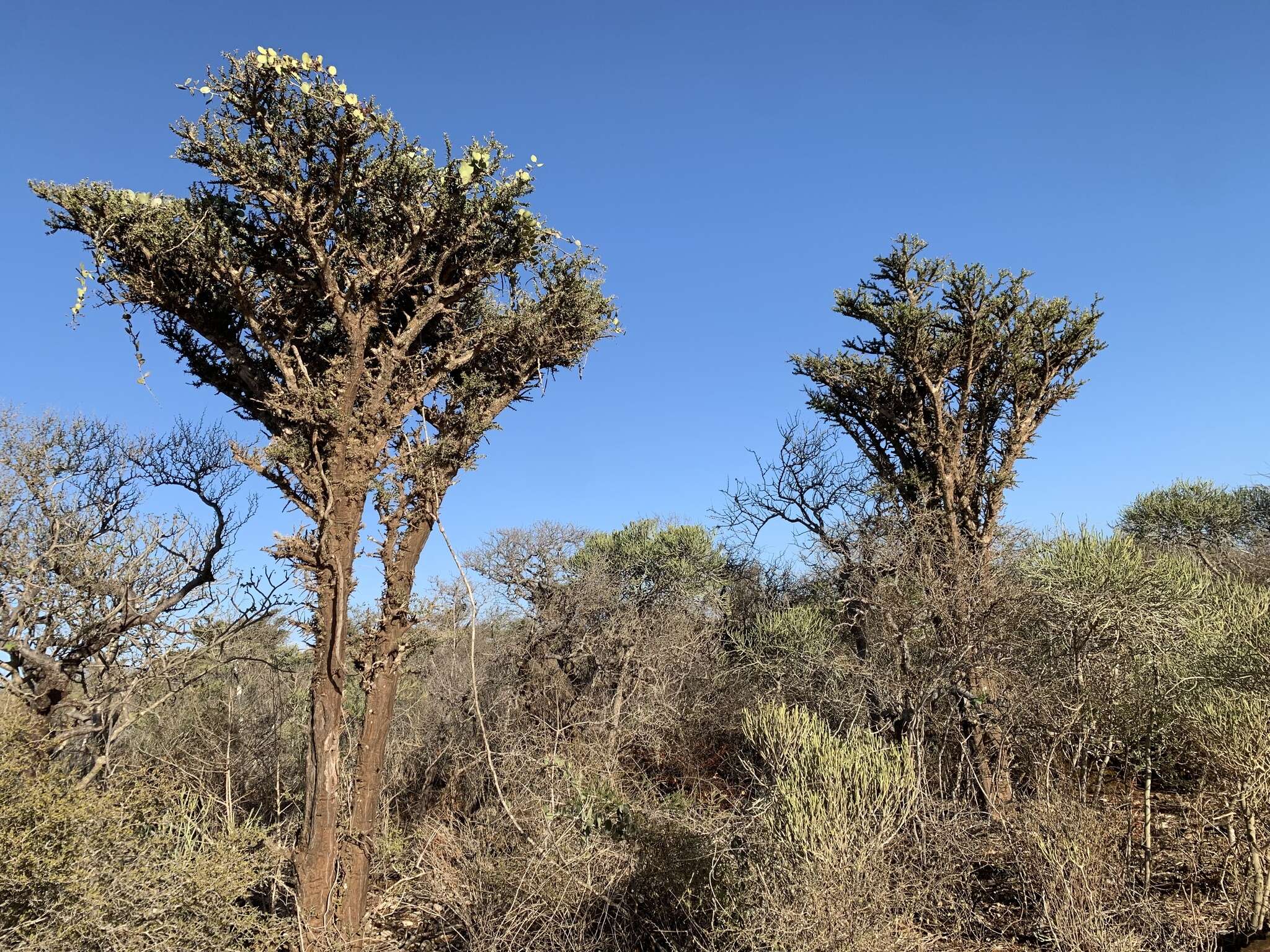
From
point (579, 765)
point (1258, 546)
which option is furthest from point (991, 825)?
point (1258, 546)

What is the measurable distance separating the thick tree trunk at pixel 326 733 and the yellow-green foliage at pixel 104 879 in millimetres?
357

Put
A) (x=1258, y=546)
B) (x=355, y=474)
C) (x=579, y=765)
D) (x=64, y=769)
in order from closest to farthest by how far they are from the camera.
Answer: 1. (x=355, y=474)
2. (x=64, y=769)
3. (x=579, y=765)
4. (x=1258, y=546)

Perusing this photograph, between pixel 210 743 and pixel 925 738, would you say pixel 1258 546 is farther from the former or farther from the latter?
pixel 210 743

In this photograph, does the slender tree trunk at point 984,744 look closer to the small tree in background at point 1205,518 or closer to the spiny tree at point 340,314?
the spiny tree at point 340,314

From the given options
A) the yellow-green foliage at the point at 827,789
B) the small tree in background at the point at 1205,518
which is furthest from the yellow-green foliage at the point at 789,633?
the small tree in background at the point at 1205,518

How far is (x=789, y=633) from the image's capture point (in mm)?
13781

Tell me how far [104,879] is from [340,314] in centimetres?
532

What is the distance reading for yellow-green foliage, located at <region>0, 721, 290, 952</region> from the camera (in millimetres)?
5434

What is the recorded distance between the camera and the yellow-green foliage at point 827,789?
220 inches

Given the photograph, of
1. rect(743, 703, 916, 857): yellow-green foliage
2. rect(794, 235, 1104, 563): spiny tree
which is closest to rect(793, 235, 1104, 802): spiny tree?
rect(794, 235, 1104, 563): spiny tree

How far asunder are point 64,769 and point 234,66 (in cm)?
752

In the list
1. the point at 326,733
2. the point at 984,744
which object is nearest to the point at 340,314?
the point at 326,733

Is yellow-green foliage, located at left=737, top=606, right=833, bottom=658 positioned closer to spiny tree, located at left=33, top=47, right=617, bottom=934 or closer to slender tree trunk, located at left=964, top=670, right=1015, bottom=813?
slender tree trunk, located at left=964, top=670, right=1015, bottom=813

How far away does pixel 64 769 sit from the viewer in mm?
8148
